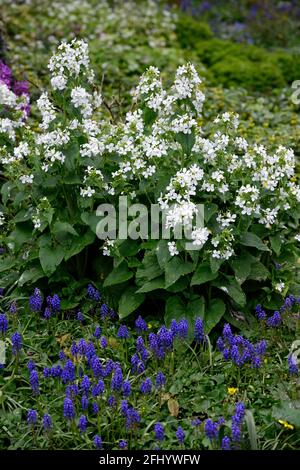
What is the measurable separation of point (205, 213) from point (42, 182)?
95 cm

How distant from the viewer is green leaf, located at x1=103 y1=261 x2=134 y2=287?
13.5 feet

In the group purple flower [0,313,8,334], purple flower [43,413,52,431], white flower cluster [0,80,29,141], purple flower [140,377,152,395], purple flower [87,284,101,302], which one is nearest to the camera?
purple flower [43,413,52,431]

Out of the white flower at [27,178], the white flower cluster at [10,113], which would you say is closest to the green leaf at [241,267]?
the white flower at [27,178]

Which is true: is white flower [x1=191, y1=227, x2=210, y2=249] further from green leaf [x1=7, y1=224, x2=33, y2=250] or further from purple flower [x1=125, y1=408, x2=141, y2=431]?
green leaf [x1=7, y1=224, x2=33, y2=250]

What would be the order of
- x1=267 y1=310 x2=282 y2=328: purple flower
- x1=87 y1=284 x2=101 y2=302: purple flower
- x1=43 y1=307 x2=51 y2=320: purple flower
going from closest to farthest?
x1=267 y1=310 x2=282 y2=328: purple flower → x1=43 y1=307 x2=51 y2=320: purple flower → x1=87 y1=284 x2=101 y2=302: purple flower

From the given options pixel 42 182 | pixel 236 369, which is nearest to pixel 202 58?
pixel 42 182

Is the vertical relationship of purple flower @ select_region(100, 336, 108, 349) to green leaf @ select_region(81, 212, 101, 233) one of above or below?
below

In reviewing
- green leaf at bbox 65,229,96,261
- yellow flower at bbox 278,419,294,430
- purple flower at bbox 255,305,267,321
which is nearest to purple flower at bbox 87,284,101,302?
green leaf at bbox 65,229,96,261

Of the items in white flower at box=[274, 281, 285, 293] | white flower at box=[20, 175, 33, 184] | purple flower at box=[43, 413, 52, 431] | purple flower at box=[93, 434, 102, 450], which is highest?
white flower at box=[20, 175, 33, 184]

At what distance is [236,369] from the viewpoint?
3811 millimetres

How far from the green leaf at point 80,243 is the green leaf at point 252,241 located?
83 cm

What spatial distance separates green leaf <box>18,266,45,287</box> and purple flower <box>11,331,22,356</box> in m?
0.60

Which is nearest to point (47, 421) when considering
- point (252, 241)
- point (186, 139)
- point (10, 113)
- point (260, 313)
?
point (260, 313)
